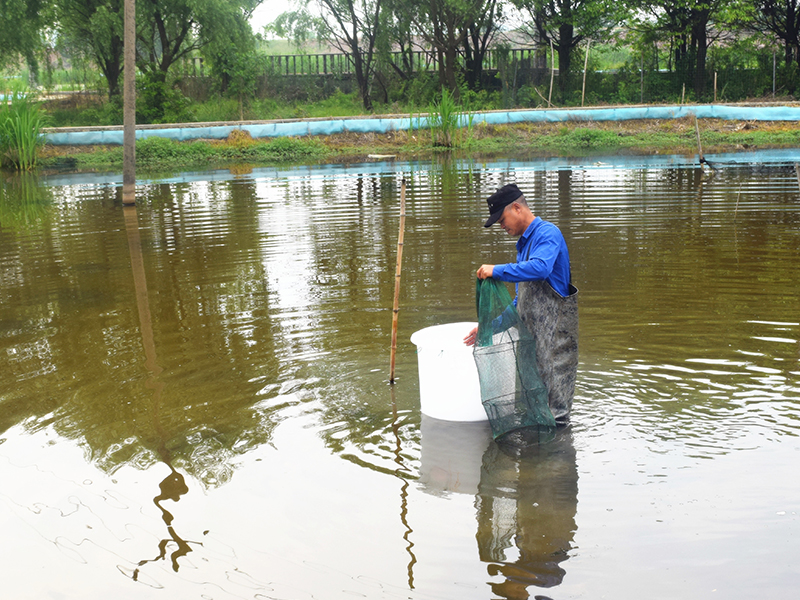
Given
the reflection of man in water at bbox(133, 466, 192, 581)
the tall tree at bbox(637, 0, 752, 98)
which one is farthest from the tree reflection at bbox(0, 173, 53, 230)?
the tall tree at bbox(637, 0, 752, 98)

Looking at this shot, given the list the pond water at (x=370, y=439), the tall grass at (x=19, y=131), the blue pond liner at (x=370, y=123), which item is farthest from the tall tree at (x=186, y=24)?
the pond water at (x=370, y=439)

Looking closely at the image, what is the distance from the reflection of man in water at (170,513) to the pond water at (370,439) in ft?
0.03

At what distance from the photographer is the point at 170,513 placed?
3.61 meters

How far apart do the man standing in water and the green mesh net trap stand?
9 centimetres

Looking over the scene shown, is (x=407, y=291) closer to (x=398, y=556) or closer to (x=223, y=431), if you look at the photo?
(x=223, y=431)

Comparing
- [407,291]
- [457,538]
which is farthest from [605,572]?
[407,291]

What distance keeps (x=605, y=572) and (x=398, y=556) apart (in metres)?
0.84

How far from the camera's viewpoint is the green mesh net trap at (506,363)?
394cm

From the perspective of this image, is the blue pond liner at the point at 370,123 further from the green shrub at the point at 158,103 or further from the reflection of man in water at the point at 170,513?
the reflection of man in water at the point at 170,513

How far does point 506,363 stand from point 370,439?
905 millimetres

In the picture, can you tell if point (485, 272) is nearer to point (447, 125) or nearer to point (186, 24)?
point (447, 125)

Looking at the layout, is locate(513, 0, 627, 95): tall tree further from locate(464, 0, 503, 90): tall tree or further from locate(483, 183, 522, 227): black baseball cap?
locate(483, 183, 522, 227): black baseball cap

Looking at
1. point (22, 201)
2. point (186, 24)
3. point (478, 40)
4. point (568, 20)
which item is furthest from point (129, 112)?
point (568, 20)

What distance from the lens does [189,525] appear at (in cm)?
351
